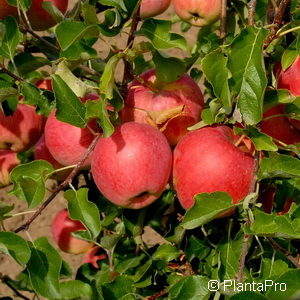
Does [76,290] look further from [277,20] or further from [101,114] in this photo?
[277,20]

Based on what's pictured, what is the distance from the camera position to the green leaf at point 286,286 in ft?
2.93

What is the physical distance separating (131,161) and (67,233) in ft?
3.10

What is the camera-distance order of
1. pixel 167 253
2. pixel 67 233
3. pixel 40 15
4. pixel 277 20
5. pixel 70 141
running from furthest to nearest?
pixel 67 233 < pixel 40 15 < pixel 167 253 < pixel 70 141 < pixel 277 20

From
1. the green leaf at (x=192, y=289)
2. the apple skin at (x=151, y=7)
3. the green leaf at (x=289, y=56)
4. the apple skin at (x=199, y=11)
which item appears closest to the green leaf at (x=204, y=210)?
the green leaf at (x=192, y=289)

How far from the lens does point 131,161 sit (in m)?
1.08

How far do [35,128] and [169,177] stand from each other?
528 mm

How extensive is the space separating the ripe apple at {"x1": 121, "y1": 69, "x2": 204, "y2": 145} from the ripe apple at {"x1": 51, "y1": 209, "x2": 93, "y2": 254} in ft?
2.51

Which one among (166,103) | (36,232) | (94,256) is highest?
(166,103)

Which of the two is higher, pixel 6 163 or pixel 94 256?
pixel 6 163

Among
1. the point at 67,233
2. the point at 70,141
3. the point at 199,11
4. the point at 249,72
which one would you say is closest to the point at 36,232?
the point at 67,233

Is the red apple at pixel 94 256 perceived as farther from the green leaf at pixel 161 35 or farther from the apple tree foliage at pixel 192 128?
the green leaf at pixel 161 35

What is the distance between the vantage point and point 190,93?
123 cm

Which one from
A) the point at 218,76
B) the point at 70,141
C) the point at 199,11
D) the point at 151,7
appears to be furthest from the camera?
the point at 151,7

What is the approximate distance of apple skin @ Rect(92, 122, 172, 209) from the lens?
108 centimetres
